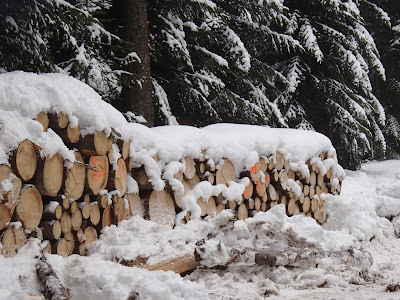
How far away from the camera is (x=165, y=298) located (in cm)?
198

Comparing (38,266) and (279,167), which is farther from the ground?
(38,266)

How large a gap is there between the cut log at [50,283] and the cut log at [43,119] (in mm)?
762

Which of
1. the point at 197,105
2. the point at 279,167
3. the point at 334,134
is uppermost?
the point at 279,167

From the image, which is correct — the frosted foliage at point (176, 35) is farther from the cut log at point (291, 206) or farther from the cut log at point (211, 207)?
the cut log at point (211, 207)

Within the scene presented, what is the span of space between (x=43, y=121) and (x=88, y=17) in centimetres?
235

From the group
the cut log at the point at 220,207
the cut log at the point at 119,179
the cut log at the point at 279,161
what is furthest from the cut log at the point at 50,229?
the cut log at the point at 279,161

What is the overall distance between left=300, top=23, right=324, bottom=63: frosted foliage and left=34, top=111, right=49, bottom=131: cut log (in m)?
7.84

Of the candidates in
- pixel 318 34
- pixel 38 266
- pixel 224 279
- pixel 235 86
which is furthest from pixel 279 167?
pixel 318 34

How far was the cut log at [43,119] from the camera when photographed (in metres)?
2.42

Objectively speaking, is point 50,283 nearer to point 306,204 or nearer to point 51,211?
point 51,211

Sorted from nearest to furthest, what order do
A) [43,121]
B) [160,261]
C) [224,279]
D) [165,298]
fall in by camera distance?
[165,298] < [43,121] < [160,261] < [224,279]

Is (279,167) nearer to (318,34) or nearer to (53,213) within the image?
(53,213)

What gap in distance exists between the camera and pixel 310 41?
383 inches

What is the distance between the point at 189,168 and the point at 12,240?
1.84 meters
